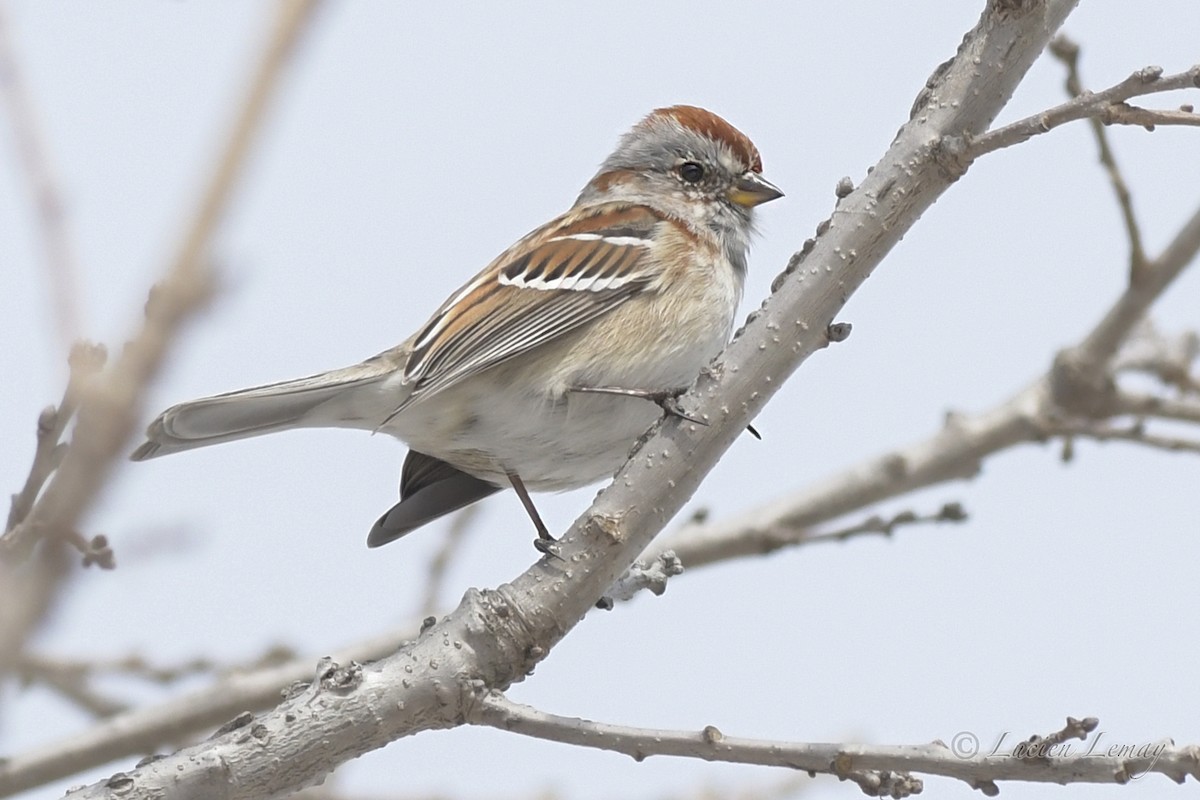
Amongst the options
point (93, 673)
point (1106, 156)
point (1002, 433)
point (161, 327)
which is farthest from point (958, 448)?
point (161, 327)

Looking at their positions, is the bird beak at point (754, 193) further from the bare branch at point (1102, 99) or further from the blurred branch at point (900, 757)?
the blurred branch at point (900, 757)

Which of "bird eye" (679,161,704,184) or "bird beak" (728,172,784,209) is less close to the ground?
"bird eye" (679,161,704,184)

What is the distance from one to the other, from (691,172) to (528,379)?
1680 mm

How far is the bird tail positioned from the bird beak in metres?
1.84

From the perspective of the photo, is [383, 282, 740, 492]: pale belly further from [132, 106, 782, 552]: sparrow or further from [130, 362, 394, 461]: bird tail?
[130, 362, 394, 461]: bird tail

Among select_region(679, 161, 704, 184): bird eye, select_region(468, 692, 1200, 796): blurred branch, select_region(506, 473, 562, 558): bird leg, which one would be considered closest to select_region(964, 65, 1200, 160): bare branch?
select_region(468, 692, 1200, 796): blurred branch

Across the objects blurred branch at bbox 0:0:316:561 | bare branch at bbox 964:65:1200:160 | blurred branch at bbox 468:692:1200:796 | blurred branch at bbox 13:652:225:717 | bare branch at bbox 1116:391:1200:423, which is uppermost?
bare branch at bbox 1116:391:1200:423

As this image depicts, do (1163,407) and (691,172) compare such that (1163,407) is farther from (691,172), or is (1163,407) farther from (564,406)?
(564,406)

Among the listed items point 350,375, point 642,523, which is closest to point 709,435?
point 642,523

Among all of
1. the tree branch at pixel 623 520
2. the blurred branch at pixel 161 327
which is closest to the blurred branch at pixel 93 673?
the tree branch at pixel 623 520

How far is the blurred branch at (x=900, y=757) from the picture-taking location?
2.80 meters

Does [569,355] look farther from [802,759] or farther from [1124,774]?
[1124,774]

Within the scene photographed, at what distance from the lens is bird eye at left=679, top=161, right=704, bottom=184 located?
6340 millimetres

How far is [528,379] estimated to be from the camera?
203 inches
